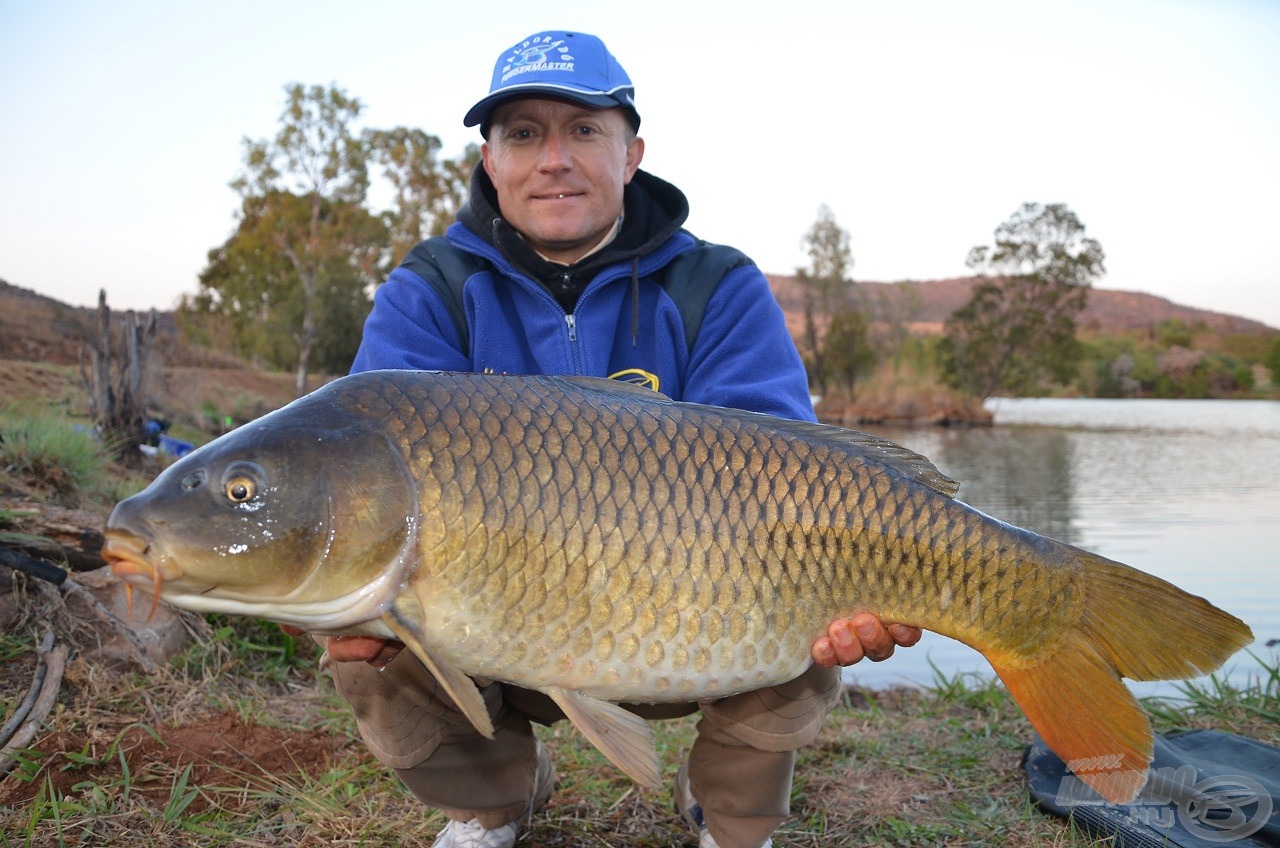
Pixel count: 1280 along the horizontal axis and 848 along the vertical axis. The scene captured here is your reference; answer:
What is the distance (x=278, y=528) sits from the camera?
1388 millimetres

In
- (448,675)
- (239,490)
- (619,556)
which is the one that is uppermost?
(239,490)

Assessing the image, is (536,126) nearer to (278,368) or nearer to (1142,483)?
Answer: (1142,483)

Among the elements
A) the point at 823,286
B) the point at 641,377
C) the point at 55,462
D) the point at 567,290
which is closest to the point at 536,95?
the point at 567,290

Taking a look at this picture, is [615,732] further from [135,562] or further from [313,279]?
[313,279]

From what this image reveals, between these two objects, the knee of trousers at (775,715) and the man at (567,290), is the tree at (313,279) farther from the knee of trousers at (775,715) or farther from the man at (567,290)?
the knee of trousers at (775,715)

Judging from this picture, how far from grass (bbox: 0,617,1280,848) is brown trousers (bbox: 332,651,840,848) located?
0.18 meters

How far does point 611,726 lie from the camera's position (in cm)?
155

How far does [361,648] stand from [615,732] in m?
0.49

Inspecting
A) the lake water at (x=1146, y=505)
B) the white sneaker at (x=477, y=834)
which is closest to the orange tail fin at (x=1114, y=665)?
the white sneaker at (x=477, y=834)

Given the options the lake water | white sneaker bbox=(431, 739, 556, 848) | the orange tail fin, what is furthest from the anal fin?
the lake water

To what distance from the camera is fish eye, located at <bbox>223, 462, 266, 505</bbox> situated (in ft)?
4.54

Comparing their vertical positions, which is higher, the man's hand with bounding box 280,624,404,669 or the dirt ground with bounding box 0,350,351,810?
the man's hand with bounding box 280,624,404,669

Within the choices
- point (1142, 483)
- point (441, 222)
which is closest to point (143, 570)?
point (1142, 483)

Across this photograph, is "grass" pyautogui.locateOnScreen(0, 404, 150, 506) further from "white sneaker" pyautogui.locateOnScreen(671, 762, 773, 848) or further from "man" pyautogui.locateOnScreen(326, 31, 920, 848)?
"white sneaker" pyautogui.locateOnScreen(671, 762, 773, 848)
